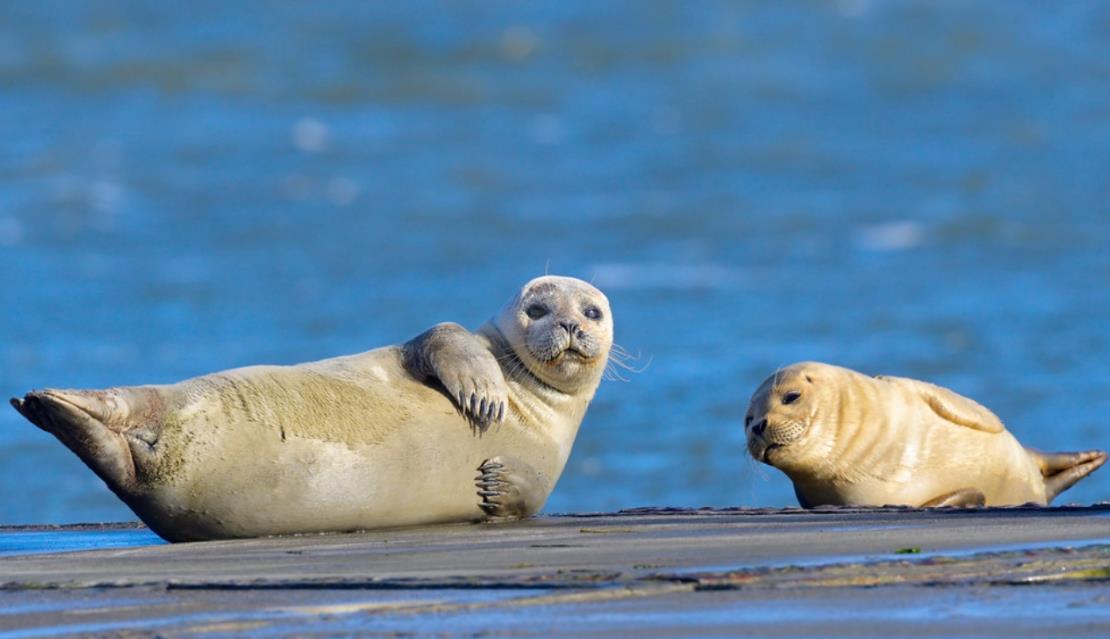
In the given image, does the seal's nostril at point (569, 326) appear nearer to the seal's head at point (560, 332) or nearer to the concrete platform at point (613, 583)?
the seal's head at point (560, 332)

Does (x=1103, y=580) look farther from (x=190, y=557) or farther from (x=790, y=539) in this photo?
(x=190, y=557)

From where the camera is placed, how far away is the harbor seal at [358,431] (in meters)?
6.52

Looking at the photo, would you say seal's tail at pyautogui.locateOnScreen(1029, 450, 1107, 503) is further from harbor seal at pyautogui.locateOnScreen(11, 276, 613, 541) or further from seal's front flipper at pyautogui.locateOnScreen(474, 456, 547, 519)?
seal's front flipper at pyautogui.locateOnScreen(474, 456, 547, 519)

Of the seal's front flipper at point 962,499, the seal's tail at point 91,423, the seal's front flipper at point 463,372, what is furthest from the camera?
the seal's front flipper at point 962,499

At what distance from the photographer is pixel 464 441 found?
7.10 meters

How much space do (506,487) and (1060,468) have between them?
2.70 m

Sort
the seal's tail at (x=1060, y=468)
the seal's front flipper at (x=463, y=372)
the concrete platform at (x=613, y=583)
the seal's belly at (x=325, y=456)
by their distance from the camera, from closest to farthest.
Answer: the concrete platform at (x=613, y=583), the seal's belly at (x=325, y=456), the seal's front flipper at (x=463, y=372), the seal's tail at (x=1060, y=468)

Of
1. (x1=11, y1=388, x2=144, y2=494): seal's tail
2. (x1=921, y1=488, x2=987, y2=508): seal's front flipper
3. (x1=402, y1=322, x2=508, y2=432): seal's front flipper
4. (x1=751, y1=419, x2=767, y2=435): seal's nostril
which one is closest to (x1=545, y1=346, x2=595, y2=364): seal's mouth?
(x1=402, y1=322, x2=508, y2=432): seal's front flipper

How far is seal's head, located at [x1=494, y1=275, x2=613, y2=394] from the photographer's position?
747 cm

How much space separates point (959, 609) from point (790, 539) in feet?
4.61

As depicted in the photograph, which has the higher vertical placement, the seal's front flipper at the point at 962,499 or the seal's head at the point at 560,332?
the seal's head at the point at 560,332

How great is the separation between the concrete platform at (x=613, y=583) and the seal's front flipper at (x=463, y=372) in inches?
29.4

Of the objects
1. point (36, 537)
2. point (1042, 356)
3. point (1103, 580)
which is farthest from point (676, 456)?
point (1103, 580)

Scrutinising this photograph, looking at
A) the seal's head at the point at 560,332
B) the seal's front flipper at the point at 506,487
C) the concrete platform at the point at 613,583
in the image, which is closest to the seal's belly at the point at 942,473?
the seal's head at the point at 560,332
